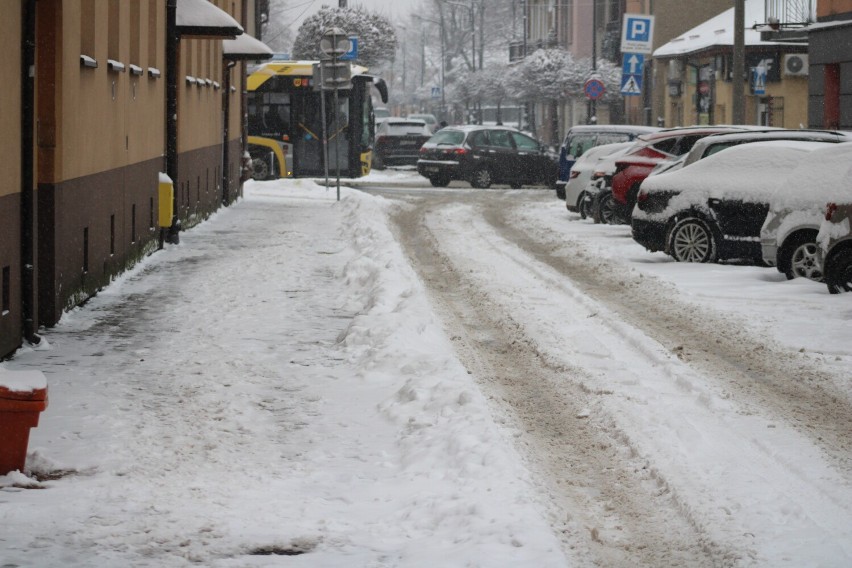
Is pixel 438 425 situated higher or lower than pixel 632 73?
lower

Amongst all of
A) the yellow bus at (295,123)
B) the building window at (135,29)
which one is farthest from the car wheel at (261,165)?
the building window at (135,29)

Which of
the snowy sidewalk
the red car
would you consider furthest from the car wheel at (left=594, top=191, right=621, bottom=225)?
the snowy sidewalk

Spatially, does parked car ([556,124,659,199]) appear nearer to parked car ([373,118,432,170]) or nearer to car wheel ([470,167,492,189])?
car wheel ([470,167,492,189])

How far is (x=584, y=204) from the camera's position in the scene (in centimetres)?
2706

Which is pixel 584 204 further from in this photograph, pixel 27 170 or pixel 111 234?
pixel 27 170

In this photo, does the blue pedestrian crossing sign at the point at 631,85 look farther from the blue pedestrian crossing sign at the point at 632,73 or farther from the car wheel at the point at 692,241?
the car wheel at the point at 692,241

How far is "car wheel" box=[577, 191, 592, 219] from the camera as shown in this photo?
26.9m

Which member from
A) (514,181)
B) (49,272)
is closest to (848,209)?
(49,272)

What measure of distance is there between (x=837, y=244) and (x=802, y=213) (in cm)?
129

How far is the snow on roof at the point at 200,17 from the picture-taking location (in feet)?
68.0

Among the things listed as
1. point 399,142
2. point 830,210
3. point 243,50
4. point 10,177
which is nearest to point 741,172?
point 830,210

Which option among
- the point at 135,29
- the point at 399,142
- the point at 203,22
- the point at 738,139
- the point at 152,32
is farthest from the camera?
the point at 399,142

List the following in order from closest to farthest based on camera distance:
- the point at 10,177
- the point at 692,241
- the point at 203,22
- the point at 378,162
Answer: the point at 10,177 < the point at 692,241 < the point at 203,22 < the point at 378,162

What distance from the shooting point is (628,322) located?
1318cm
